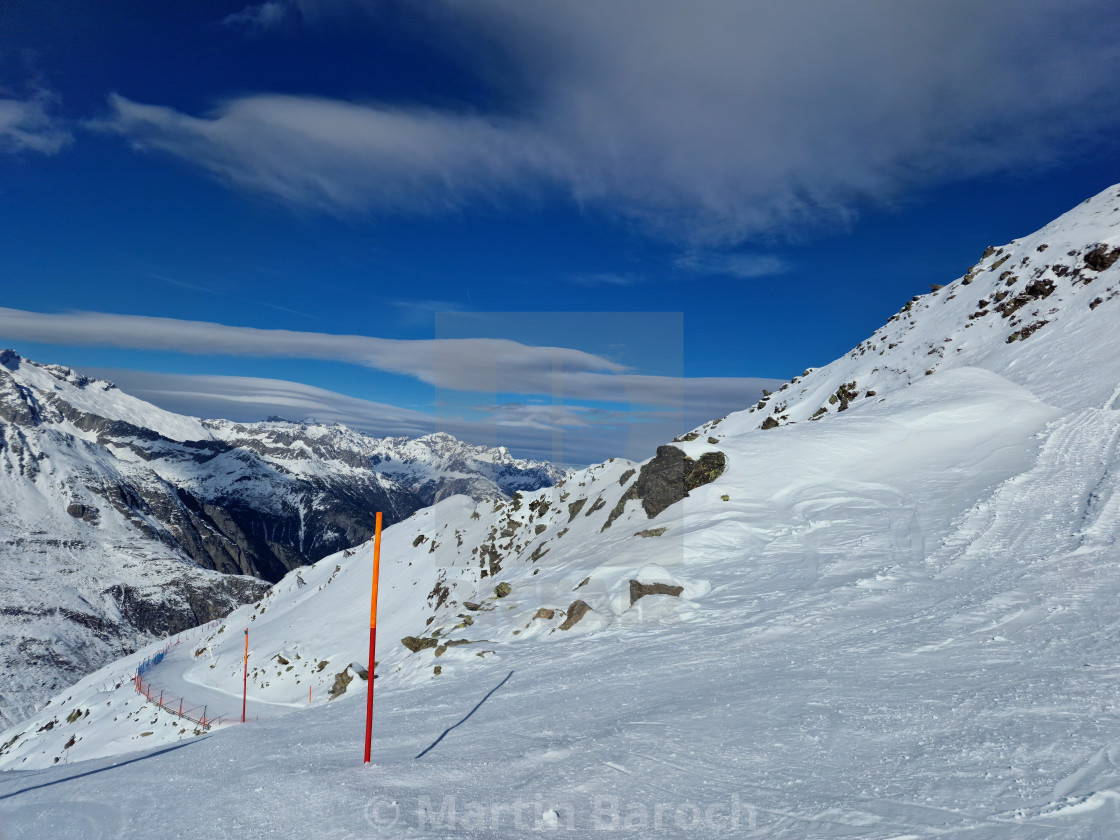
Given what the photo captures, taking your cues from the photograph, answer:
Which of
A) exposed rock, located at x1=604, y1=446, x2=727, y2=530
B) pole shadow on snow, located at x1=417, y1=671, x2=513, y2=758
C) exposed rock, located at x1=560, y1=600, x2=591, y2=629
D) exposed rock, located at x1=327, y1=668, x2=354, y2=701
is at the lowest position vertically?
exposed rock, located at x1=327, y1=668, x2=354, y2=701

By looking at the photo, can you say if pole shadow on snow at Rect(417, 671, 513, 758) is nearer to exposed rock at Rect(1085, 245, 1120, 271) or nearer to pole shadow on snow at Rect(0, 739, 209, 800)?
pole shadow on snow at Rect(0, 739, 209, 800)

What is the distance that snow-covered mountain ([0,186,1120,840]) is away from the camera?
6.04 metres

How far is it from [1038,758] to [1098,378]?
1084 inches

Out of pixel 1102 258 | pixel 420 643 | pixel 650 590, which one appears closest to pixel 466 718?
pixel 650 590

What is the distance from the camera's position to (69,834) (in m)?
7.10

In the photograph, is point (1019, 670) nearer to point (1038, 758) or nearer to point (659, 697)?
point (1038, 758)

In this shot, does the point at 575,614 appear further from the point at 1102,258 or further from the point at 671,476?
the point at 1102,258

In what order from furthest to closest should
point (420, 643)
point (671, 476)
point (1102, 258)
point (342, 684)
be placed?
point (1102, 258), point (342, 684), point (671, 476), point (420, 643)

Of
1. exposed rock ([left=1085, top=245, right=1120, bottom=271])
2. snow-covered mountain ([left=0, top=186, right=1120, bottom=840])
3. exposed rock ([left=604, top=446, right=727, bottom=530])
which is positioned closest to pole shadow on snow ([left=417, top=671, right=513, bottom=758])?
snow-covered mountain ([left=0, top=186, right=1120, bottom=840])

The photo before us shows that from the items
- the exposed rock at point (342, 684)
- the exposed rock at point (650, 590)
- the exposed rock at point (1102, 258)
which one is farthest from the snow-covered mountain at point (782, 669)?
the exposed rock at point (1102, 258)

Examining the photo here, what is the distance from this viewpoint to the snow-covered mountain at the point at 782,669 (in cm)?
604

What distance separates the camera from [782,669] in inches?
379

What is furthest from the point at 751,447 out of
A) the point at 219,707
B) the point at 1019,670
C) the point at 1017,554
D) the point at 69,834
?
the point at 219,707

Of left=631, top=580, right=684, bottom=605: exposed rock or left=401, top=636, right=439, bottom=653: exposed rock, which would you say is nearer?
left=631, top=580, right=684, bottom=605: exposed rock
